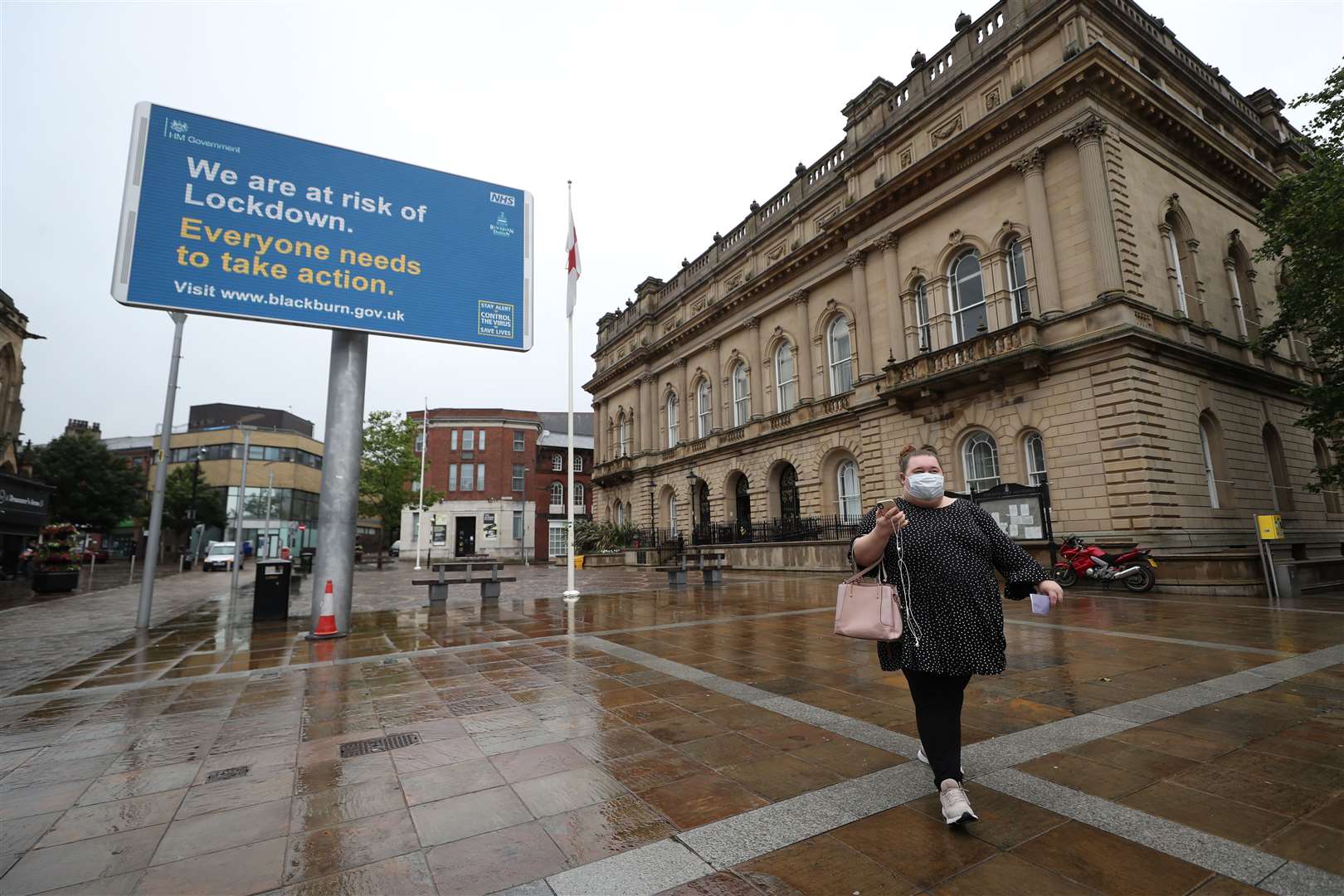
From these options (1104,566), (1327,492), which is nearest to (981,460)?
(1104,566)

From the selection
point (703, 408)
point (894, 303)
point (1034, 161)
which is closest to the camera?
point (1034, 161)

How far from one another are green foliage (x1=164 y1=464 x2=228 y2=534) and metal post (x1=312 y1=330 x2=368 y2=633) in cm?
4833

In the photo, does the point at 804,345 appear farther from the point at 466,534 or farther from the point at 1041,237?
the point at 466,534

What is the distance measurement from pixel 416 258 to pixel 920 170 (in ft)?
57.4

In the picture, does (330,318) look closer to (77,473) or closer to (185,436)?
(77,473)

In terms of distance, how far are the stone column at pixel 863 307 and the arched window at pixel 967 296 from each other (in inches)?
123

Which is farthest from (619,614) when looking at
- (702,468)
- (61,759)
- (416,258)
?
(702,468)

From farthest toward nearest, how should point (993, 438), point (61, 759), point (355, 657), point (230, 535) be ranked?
point (230, 535) < point (993, 438) < point (355, 657) < point (61, 759)

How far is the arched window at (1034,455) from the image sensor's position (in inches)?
671

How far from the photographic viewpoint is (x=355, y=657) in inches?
280

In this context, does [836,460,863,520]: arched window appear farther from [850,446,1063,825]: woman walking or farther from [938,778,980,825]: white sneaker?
[938,778,980,825]: white sneaker

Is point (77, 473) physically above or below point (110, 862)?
above

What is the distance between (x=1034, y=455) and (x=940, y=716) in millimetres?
17053

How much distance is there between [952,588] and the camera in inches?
113
